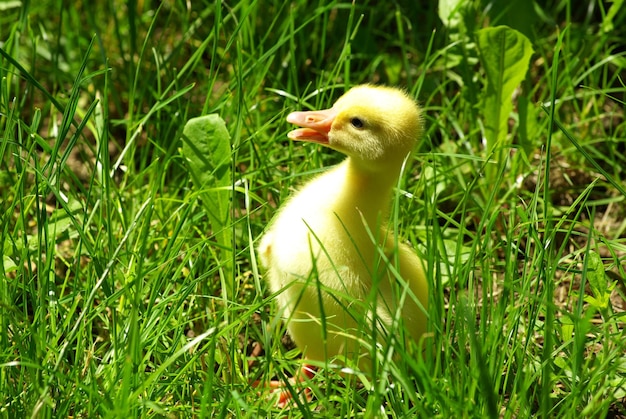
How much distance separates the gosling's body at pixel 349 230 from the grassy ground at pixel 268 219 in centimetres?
9

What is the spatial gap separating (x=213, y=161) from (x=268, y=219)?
1.04ft

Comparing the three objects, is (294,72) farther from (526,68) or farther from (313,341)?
(313,341)

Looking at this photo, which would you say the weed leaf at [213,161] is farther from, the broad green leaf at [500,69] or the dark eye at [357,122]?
the broad green leaf at [500,69]

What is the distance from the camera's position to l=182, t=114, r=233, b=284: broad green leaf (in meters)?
2.64

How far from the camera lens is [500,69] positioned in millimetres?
3170

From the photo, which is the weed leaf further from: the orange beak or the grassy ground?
the orange beak

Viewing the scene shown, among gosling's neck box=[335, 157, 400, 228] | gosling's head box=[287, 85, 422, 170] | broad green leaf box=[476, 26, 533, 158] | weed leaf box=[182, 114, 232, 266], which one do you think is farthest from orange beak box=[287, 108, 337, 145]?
broad green leaf box=[476, 26, 533, 158]

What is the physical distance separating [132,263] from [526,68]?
5.09 ft

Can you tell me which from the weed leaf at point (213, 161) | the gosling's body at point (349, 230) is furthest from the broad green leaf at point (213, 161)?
the gosling's body at point (349, 230)

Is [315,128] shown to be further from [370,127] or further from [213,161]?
[213,161]

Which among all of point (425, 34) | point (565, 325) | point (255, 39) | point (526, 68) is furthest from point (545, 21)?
point (565, 325)

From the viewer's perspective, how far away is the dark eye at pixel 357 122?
7.76 feet

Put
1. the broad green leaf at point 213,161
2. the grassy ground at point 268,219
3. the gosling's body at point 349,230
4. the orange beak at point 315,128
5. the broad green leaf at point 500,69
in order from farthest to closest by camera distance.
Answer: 1. the broad green leaf at point 500,69
2. the broad green leaf at point 213,161
3. the orange beak at point 315,128
4. the gosling's body at point 349,230
5. the grassy ground at point 268,219

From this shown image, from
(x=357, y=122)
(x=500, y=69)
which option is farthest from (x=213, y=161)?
(x=500, y=69)
